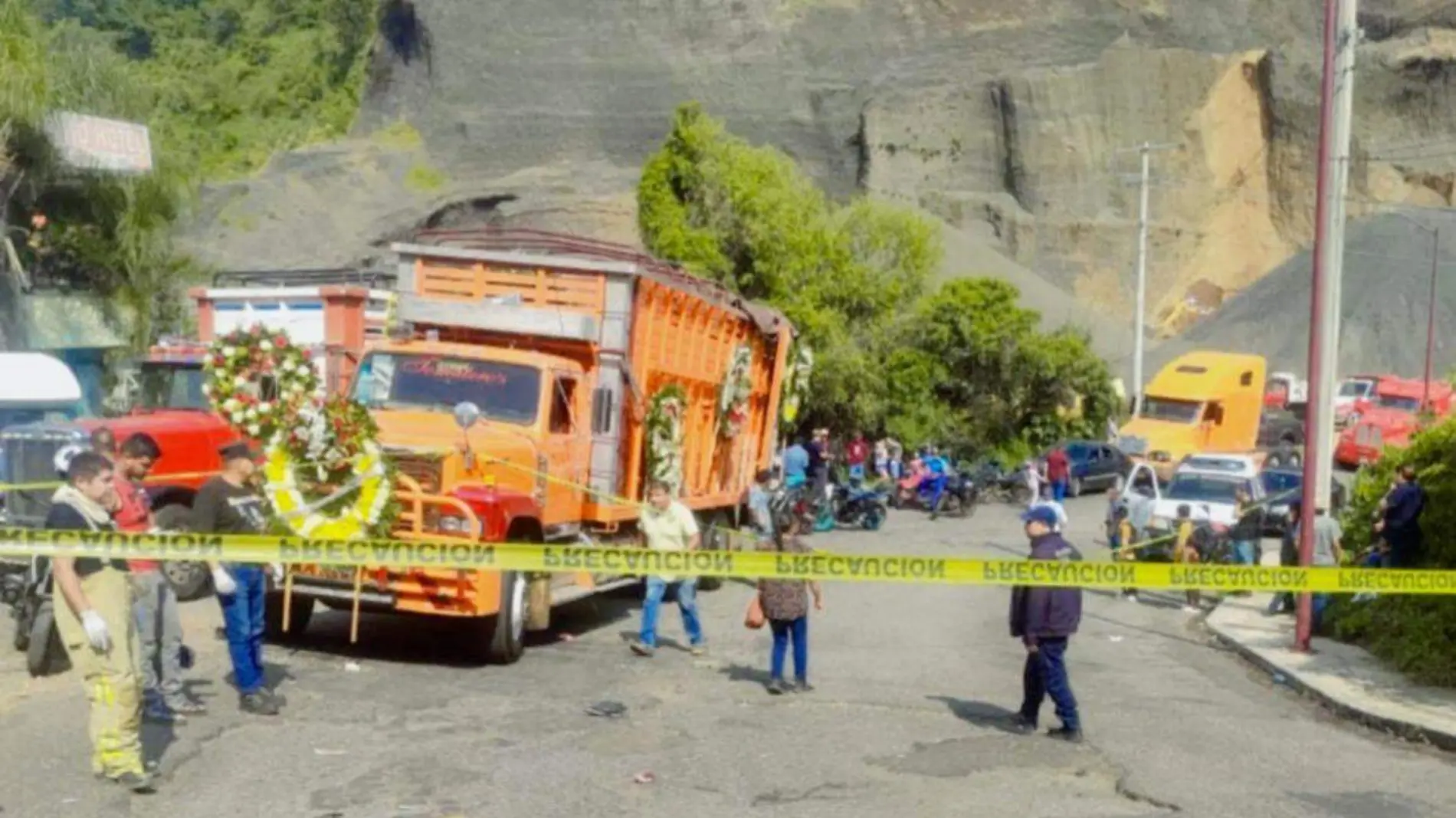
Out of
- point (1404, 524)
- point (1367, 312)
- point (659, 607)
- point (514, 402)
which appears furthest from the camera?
point (1367, 312)

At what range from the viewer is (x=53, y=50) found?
102 feet

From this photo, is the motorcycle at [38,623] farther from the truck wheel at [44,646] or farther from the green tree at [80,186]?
the green tree at [80,186]

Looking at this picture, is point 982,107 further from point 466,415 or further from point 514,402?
point 466,415

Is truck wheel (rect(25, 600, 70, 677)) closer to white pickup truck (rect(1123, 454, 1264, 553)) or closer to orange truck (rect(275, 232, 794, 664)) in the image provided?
orange truck (rect(275, 232, 794, 664))

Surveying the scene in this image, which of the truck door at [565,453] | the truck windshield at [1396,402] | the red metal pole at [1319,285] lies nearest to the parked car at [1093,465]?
the truck windshield at [1396,402]

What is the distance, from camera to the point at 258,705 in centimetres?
1135

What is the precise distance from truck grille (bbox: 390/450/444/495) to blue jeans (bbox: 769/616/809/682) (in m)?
2.77

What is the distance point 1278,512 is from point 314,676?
19.5 meters

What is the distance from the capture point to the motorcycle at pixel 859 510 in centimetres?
3091

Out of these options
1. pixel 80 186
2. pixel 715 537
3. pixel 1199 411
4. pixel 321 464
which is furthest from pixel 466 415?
pixel 1199 411

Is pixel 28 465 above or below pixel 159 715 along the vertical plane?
above

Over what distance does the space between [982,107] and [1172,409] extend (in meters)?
43.2

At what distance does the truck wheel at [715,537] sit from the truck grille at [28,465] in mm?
6771

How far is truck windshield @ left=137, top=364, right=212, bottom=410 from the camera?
19328 mm
